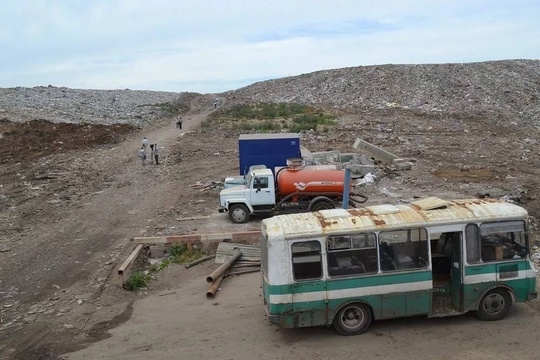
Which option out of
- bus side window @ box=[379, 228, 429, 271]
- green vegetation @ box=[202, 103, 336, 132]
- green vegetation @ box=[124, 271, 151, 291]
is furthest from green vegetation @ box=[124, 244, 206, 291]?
green vegetation @ box=[202, 103, 336, 132]

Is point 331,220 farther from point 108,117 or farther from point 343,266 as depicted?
point 108,117

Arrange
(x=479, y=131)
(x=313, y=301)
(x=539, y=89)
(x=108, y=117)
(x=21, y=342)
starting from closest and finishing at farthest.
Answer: (x=313, y=301), (x=21, y=342), (x=479, y=131), (x=108, y=117), (x=539, y=89)

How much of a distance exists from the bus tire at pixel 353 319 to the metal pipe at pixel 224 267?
3407mm

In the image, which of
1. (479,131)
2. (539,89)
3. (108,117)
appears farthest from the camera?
(539,89)

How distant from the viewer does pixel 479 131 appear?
32.0m

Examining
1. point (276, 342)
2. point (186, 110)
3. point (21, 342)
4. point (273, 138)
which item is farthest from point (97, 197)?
point (186, 110)

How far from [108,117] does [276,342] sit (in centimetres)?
3876

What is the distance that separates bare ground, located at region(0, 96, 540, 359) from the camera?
8.45 meters

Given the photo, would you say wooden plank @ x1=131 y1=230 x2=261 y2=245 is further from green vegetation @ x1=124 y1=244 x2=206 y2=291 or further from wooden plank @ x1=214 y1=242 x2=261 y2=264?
wooden plank @ x1=214 y1=242 x2=261 y2=264

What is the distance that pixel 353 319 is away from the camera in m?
8.55

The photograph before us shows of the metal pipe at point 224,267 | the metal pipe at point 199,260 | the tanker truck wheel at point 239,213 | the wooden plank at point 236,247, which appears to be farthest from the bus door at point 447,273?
the tanker truck wheel at point 239,213

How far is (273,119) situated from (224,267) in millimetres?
30195

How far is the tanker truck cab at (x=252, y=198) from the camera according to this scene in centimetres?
1570

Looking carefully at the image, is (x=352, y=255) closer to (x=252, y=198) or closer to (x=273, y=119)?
(x=252, y=198)
